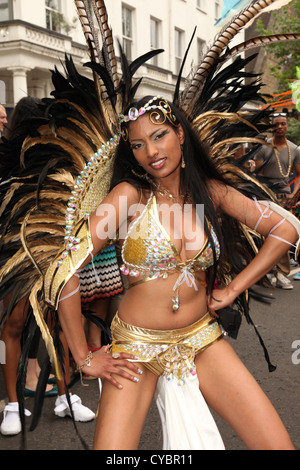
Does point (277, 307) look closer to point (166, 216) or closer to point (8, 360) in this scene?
point (8, 360)

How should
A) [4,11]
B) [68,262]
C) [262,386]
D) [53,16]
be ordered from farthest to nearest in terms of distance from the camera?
[53,16], [4,11], [262,386], [68,262]

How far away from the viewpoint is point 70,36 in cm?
1605

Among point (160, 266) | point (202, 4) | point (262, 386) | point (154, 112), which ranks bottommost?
point (262, 386)

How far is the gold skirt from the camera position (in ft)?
7.32

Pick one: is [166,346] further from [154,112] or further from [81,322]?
[154,112]

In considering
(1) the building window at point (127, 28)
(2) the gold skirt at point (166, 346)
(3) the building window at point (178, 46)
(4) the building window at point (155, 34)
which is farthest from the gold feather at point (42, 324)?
(3) the building window at point (178, 46)

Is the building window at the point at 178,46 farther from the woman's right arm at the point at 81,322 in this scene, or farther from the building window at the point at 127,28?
the woman's right arm at the point at 81,322

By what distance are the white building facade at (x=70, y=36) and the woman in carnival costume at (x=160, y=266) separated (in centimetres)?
880

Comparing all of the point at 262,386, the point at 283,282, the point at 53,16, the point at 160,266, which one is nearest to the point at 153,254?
the point at 160,266

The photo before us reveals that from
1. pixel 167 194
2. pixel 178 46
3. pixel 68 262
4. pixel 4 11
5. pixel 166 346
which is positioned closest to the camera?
pixel 68 262

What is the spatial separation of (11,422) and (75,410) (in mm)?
413

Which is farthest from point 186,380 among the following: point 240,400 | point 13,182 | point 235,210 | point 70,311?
point 13,182

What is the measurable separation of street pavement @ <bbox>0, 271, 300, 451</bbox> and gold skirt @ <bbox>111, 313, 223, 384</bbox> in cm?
83

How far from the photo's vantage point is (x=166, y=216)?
232 cm
